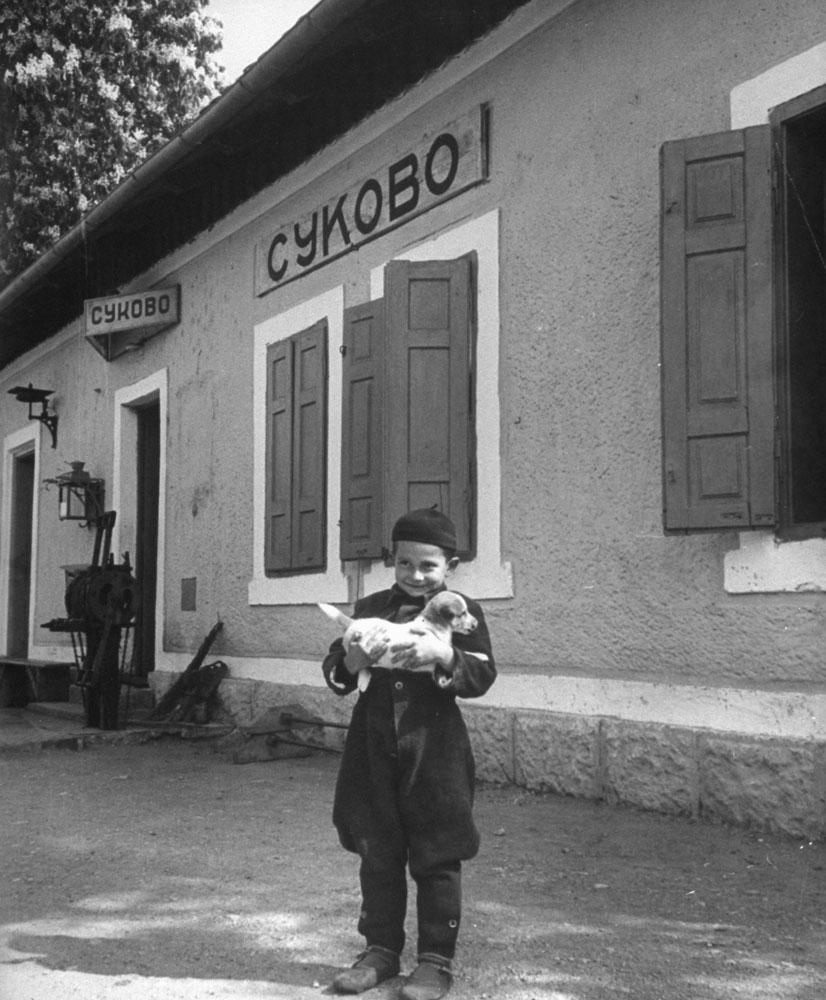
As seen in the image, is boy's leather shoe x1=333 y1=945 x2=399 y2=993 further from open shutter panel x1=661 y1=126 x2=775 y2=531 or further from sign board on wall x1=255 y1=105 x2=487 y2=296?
sign board on wall x1=255 y1=105 x2=487 y2=296

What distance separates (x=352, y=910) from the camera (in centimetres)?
400

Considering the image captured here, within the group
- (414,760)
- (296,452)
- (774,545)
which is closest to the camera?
(414,760)

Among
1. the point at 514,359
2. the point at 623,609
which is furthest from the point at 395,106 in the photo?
the point at 623,609

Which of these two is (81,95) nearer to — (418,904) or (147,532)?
(147,532)

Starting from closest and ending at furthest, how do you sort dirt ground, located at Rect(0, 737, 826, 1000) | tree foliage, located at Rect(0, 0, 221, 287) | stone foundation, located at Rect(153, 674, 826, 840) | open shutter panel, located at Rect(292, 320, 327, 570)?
1. dirt ground, located at Rect(0, 737, 826, 1000)
2. stone foundation, located at Rect(153, 674, 826, 840)
3. open shutter panel, located at Rect(292, 320, 327, 570)
4. tree foliage, located at Rect(0, 0, 221, 287)

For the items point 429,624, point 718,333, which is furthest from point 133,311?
point 429,624

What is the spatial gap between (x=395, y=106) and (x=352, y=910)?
504cm

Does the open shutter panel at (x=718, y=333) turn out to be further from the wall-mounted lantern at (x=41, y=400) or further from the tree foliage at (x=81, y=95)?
the tree foliage at (x=81, y=95)

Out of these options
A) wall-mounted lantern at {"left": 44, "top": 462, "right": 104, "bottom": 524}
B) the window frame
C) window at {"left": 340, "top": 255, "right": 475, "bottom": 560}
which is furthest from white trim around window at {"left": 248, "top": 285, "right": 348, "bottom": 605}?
the window frame

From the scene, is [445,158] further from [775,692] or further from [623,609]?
[775,692]

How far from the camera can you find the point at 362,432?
7.42 metres

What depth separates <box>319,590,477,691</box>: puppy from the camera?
310 cm

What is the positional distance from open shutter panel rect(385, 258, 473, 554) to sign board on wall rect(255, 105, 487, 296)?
56 cm

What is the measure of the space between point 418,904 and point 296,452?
539cm
